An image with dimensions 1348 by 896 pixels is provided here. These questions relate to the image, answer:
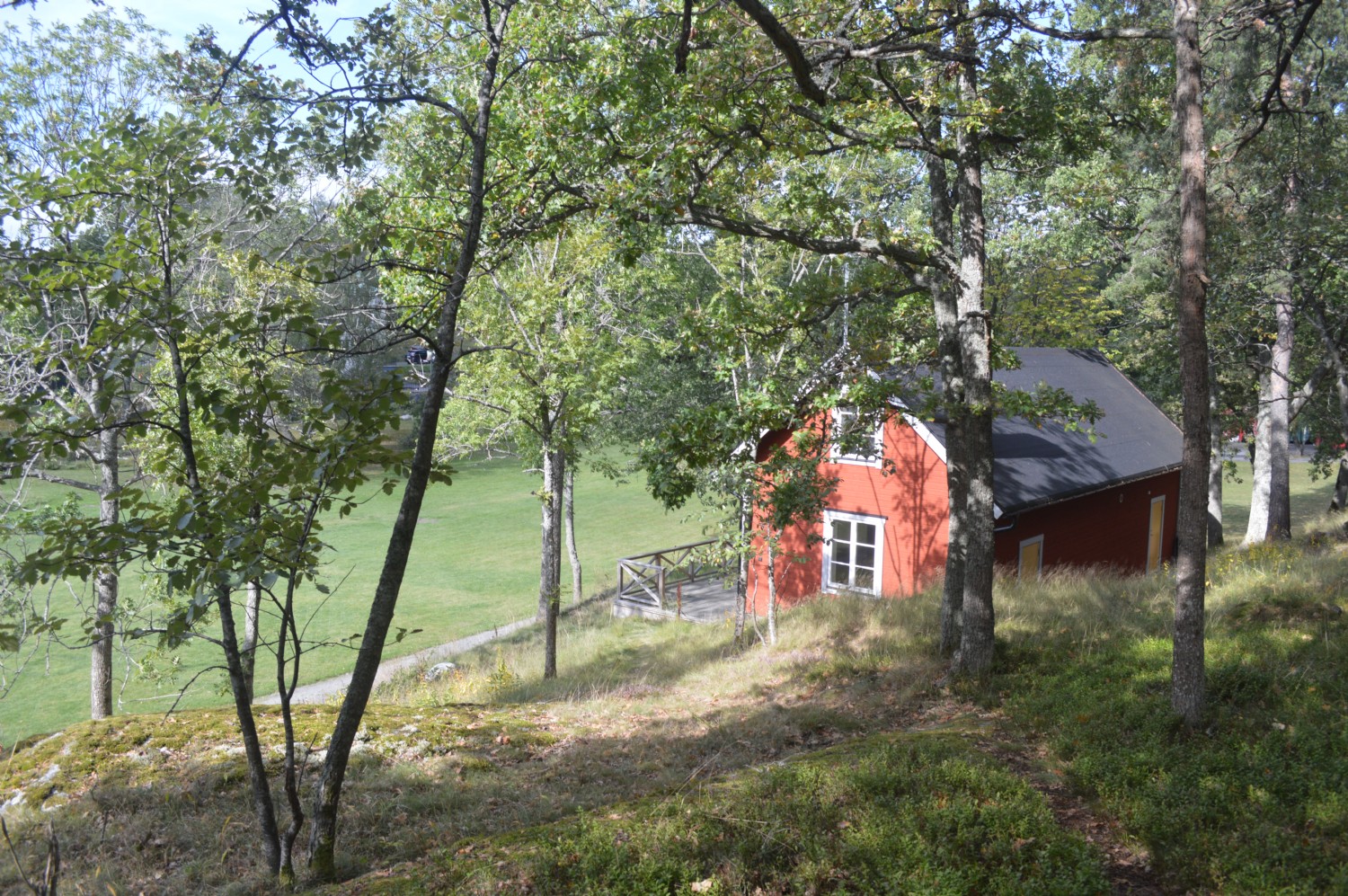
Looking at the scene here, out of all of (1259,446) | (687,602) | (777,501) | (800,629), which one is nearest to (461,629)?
(687,602)

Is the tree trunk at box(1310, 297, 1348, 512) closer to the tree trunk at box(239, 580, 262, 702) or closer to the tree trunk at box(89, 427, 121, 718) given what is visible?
the tree trunk at box(239, 580, 262, 702)

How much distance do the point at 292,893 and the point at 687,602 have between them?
1847 centimetres

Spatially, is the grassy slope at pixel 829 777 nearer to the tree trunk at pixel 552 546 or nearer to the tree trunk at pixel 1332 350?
the tree trunk at pixel 552 546

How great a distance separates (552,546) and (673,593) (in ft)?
27.3

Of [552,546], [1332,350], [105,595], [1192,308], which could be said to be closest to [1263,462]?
[1332,350]

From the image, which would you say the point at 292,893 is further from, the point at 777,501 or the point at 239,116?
the point at 777,501

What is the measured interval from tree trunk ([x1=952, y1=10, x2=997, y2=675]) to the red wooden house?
571cm

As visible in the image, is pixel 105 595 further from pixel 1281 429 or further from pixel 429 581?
pixel 1281 429

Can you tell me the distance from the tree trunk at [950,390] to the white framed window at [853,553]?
25.1 ft

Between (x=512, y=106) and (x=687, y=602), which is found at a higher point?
(x=512, y=106)

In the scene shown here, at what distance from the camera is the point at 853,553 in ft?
62.5

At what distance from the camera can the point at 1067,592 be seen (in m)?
13.1

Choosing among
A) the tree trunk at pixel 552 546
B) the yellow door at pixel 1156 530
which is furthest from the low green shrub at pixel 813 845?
the yellow door at pixel 1156 530

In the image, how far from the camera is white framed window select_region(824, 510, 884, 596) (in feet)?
60.8
